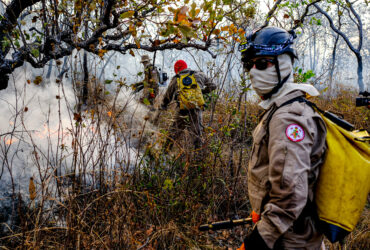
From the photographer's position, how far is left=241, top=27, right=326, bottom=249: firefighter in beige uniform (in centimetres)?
108

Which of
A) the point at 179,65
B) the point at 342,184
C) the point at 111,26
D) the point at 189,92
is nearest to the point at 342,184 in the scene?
the point at 342,184

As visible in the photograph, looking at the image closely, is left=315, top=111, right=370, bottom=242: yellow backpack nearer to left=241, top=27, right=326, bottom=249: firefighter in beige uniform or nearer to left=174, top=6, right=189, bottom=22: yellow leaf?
left=241, top=27, right=326, bottom=249: firefighter in beige uniform

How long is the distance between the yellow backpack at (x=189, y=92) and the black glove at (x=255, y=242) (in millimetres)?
2904

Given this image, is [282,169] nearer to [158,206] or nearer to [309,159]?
[309,159]

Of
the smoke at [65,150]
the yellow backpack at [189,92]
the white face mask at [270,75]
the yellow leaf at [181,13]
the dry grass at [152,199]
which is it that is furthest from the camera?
the yellow backpack at [189,92]

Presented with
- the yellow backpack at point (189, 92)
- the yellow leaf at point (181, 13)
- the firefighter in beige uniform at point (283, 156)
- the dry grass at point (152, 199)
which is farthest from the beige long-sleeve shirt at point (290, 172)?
the yellow backpack at point (189, 92)

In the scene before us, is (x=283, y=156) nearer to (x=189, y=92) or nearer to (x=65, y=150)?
(x=189, y=92)

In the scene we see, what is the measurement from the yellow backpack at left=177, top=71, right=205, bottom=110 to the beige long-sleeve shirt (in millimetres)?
2728

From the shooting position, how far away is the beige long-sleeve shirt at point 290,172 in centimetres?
108

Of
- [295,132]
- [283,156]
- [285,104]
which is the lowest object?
[283,156]

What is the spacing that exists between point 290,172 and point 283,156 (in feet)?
0.26

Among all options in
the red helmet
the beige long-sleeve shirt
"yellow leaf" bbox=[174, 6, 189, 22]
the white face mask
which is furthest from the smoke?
the beige long-sleeve shirt

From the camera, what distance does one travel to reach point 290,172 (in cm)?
107

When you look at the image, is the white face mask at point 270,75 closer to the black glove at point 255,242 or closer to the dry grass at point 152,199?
the black glove at point 255,242
